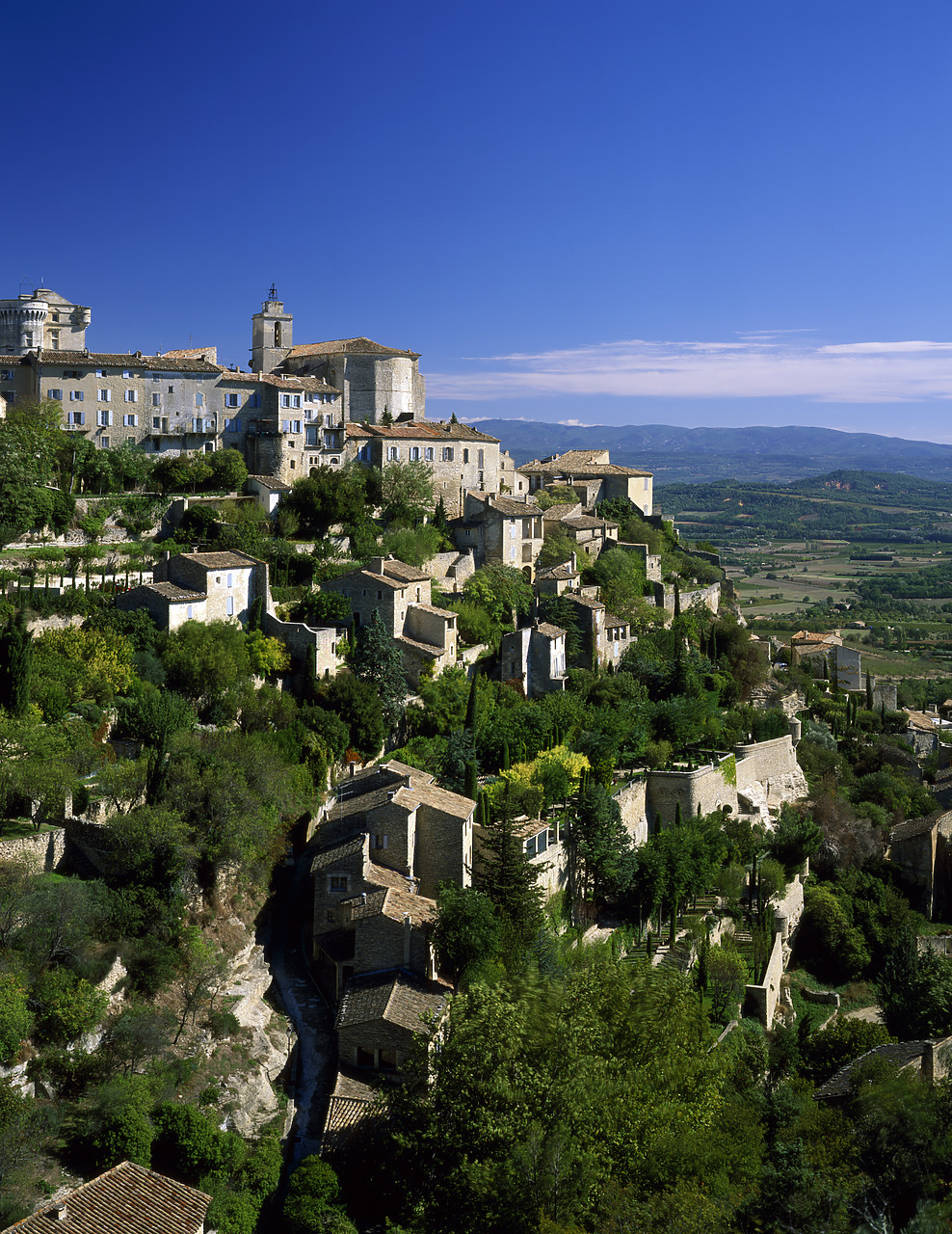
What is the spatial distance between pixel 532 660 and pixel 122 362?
2075 cm

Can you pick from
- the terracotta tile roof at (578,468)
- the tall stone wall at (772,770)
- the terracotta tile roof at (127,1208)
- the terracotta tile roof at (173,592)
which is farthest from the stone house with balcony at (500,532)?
the terracotta tile roof at (127,1208)

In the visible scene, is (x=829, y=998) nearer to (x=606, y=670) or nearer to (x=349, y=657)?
(x=606, y=670)

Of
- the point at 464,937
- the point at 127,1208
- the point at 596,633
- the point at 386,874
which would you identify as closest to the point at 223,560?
the point at 386,874

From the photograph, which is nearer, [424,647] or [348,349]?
[424,647]

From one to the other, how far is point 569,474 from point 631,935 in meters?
31.1

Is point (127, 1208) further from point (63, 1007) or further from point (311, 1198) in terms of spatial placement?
point (63, 1007)

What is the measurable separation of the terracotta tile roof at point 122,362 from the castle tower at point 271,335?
271 inches

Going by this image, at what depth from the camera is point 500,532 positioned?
45.7m

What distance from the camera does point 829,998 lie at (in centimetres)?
3422

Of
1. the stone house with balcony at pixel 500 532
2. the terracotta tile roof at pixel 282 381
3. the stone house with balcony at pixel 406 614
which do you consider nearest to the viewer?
the stone house with balcony at pixel 406 614

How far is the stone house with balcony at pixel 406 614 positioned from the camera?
1459 inches

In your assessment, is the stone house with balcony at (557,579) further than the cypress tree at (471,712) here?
Yes

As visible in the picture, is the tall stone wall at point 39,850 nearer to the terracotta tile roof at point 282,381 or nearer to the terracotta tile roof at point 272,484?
the terracotta tile roof at point 272,484

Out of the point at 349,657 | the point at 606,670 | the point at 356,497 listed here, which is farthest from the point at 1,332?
the point at 606,670
